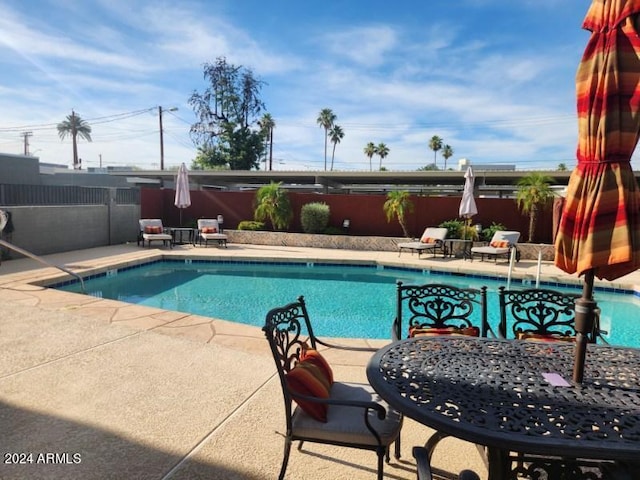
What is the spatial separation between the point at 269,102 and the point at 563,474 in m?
33.1

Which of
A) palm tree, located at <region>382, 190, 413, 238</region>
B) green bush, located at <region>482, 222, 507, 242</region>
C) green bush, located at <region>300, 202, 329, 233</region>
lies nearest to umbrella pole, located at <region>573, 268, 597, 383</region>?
green bush, located at <region>482, 222, 507, 242</region>

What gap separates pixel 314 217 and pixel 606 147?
40.0ft

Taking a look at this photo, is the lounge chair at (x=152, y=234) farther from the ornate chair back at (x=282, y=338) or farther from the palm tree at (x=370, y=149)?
the palm tree at (x=370, y=149)

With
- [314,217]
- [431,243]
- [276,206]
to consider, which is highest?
[276,206]

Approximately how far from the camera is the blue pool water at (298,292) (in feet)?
21.2

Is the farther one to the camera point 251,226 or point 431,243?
point 251,226

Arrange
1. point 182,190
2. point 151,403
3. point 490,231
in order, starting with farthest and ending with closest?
point 182,190
point 490,231
point 151,403

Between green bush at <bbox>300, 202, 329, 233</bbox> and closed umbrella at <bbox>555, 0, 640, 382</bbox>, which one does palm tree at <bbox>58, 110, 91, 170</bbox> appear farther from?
closed umbrella at <bbox>555, 0, 640, 382</bbox>

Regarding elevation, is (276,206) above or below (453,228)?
above

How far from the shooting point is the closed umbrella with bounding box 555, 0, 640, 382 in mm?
1571

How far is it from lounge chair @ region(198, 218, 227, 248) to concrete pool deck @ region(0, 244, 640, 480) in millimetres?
7134

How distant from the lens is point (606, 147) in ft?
5.31

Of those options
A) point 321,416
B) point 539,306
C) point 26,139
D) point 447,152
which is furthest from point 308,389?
point 26,139

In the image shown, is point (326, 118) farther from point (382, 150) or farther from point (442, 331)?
point (442, 331)
